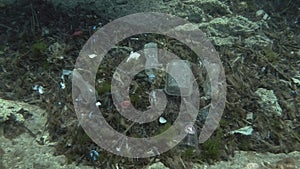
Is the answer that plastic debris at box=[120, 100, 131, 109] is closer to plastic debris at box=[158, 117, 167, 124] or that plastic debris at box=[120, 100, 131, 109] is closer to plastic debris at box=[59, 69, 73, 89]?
plastic debris at box=[158, 117, 167, 124]

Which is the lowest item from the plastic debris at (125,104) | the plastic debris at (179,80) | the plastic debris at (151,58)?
the plastic debris at (125,104)

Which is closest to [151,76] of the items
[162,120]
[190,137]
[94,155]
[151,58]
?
[151,58]

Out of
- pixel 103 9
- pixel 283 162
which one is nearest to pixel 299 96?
pixel 283 162

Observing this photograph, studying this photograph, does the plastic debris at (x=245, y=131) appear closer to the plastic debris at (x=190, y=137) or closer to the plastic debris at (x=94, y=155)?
the plastic debris at (x=190, y=137)

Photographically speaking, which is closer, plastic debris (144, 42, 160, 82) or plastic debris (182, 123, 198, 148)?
plastic debris (182, 123, 198, 148)

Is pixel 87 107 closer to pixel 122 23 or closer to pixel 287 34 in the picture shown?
pixel 122 23

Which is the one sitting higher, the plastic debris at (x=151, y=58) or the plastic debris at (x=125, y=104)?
the plastic debris at (x=151, y=58)

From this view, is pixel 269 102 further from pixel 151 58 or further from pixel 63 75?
pixel 63 75

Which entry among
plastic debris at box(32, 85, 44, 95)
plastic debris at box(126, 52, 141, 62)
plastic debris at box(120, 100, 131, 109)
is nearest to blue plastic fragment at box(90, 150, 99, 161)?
plastic debris at box(120, 100, 131, 109)

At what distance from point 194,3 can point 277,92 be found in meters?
0.84

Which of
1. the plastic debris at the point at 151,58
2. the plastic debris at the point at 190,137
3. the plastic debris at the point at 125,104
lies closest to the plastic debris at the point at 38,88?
the plastic debris at the point at 125,104

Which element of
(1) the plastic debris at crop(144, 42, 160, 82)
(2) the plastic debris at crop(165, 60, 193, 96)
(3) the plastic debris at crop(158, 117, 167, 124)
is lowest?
(3) the plastic debris at crop(158, 117, 167, 124)

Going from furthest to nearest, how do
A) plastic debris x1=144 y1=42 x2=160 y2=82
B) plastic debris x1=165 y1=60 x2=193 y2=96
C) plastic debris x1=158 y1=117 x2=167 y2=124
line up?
1. plastic debris x1=144 y1=42 x2=160 y2=82
2. plastic debris x1=165 y1=60 x2=193 y2=96
3. plastic debris x1=158 y1=117 x2=167 y2=124

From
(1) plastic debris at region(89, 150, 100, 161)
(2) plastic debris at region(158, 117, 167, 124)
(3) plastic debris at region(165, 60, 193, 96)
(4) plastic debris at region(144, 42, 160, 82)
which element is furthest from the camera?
(4) plastic debris at region(144, 42, 160, 82)
